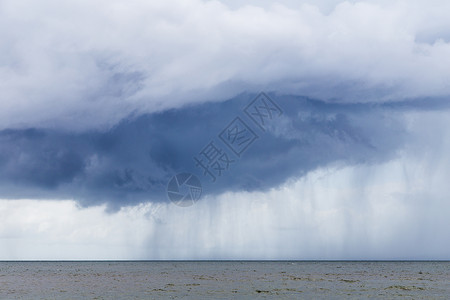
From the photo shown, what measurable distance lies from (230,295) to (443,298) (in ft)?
87.5

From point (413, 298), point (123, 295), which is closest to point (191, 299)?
point (123, 295)

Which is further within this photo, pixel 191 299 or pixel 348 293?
pixel 348 293

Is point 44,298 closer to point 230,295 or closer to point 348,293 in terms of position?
point 230,295

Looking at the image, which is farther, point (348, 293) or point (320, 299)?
point (348, 293)

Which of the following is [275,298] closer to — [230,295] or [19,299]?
[230,295]

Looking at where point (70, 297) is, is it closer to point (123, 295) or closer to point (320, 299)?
point (123, 295)

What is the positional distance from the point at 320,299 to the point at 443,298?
48.9 ft

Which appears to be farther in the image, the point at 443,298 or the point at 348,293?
the point at 348,293

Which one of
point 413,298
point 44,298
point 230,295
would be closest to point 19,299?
point 44,298

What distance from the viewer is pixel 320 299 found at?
6119 cm

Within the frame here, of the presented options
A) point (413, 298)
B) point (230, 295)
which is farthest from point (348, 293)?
point (230, 295)

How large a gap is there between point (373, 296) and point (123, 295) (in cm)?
3330

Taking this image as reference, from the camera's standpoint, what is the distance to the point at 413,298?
198 ft

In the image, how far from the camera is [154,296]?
65.5 meters
